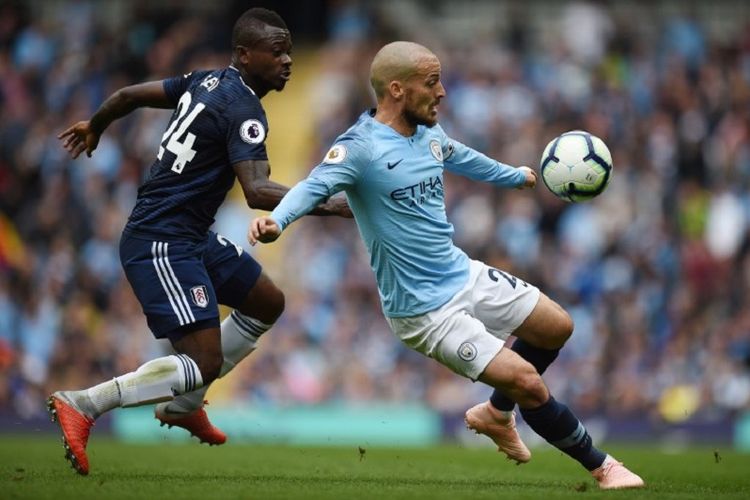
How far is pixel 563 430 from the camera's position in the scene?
8.23 metres

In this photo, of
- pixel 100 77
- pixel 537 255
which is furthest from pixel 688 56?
pixel 100 77

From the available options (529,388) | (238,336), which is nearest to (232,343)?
(238,336)

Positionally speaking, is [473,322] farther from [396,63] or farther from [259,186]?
[396,63]

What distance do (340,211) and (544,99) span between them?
1179 cm

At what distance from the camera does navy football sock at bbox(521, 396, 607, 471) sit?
8227 millimetres

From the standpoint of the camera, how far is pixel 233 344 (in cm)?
945

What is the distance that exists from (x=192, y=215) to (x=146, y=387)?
113 centimetres

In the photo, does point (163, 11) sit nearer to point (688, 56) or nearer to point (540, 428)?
point (688, 56)

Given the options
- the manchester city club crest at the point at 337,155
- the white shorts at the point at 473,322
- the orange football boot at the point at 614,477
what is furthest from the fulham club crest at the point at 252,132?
the orange football boot at the point at 614,477

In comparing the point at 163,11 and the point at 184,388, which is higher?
the point at 163,11

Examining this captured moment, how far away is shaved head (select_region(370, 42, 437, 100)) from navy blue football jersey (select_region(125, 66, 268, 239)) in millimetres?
747

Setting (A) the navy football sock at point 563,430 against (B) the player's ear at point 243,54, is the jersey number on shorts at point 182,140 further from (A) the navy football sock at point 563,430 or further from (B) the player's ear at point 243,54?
(A) the navy football sock at point 563,430

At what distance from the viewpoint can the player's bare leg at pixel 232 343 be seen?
919 centimetres

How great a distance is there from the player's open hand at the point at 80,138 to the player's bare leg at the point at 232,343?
1.51 metres
